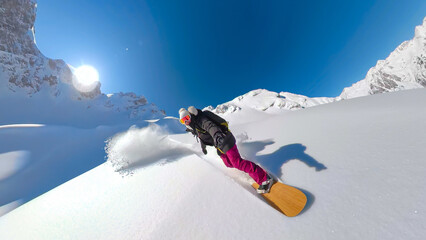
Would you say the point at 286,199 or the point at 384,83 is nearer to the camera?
the point at 286,199

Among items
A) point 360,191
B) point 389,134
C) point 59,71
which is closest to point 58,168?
point 360,191

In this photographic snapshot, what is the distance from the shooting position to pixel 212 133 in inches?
107

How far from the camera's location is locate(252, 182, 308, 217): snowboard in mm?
1638

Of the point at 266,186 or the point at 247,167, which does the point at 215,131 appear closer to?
the point at 247,167

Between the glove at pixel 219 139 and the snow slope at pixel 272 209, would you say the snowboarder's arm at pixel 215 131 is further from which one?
the snow slope at pixel 272 209

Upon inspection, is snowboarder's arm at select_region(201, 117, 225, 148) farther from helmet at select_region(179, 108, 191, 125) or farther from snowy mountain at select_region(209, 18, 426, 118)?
snowy mountain at select_region(209, 18, 426, 118)

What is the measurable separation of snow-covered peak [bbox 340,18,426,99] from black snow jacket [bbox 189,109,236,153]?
144725 mm

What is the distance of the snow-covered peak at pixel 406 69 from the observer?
272 feet

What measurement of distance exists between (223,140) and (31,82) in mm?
52610

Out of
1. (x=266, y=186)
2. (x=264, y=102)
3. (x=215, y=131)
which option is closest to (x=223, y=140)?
(x=215, y=131)

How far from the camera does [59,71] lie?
4312 cm

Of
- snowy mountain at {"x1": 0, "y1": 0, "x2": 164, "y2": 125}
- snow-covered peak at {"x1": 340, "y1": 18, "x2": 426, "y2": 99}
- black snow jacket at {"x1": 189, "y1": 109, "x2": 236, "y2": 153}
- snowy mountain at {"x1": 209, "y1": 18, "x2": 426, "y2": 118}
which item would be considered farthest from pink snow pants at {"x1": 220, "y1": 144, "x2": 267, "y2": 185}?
snow-covered peak at {"x1": 340, "y1": 18, "x2": 426, "y2": 99}

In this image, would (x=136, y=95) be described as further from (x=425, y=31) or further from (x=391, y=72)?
(x=391, y=72)

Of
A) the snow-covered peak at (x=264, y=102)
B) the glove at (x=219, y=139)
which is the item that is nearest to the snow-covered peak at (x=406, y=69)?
the snow-covered peak at (x=264, y=102)
